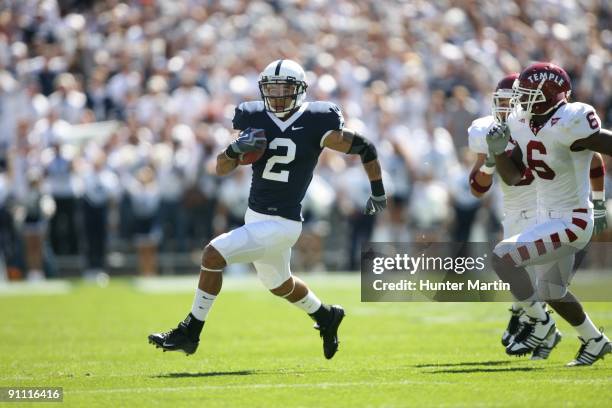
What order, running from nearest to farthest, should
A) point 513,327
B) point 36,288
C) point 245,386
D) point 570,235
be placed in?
point 245,386, point 570,235, point 513,327, point 36,288

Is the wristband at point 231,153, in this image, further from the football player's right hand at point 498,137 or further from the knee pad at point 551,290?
the knee pad at point 551,290

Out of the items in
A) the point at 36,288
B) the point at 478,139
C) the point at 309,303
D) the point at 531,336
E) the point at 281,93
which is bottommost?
the point at 36,288

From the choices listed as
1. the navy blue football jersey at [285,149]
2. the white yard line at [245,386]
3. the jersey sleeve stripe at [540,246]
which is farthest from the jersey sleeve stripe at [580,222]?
the navy blue football jersey at [285,149]

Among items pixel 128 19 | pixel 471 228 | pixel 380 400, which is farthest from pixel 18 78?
pixel 380 400

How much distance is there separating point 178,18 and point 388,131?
4406 mm

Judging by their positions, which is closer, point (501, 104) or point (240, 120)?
point (240, 120)

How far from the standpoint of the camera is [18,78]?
1697 centimetres

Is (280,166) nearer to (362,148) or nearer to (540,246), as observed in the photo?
(362,148)

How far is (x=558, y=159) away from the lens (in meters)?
7.08

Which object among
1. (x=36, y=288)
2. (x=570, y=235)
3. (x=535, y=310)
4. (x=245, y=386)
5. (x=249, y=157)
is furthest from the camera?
(x=36, y=288)

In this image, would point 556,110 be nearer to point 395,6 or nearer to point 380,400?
point 380,400

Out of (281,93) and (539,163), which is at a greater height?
(281,93)

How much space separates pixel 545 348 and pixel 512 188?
1194 mm

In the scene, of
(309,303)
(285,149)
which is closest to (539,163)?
(285,149)
